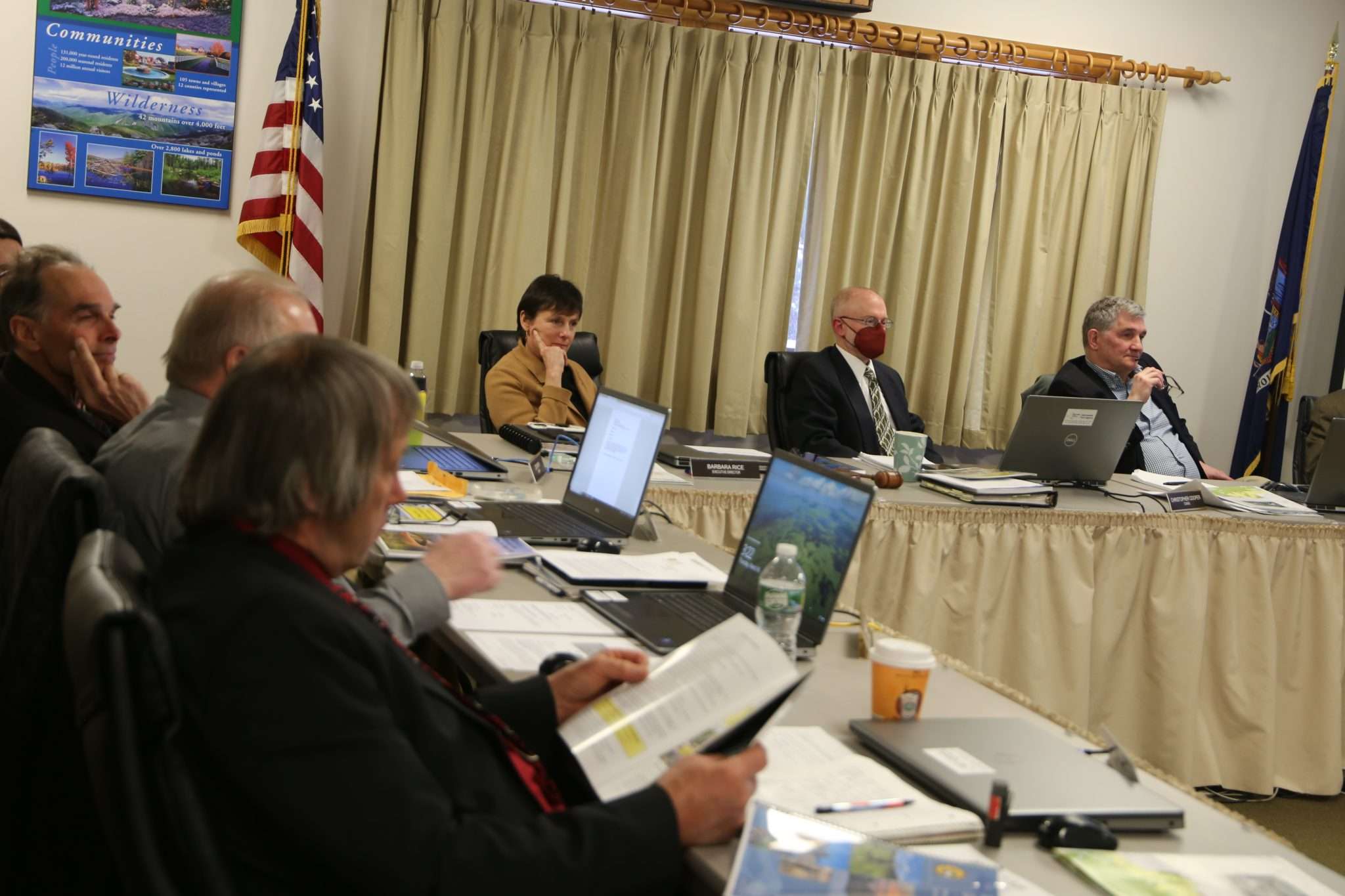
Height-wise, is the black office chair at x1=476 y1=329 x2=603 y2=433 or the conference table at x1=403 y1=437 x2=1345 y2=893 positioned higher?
the black office chair at x1=476 y1=329 x2=603 y2=433

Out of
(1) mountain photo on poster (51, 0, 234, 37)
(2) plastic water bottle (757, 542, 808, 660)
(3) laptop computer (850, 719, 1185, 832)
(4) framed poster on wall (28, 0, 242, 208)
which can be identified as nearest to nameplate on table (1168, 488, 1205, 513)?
(2) plastic water bottle (757, 542, 808, 660)

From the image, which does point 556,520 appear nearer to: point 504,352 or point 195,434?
point 195,434

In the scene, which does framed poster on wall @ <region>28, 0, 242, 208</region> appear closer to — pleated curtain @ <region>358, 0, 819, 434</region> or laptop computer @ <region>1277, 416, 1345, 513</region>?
pleated curtain @ <region>358, 0, 819, 434</region>

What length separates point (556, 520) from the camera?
8.49ft

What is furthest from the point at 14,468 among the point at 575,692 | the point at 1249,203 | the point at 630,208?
the point at 1249,203

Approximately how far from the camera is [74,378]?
267 centimetres

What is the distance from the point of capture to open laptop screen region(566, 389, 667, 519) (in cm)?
247

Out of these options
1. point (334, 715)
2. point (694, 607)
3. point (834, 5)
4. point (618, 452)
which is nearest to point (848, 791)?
point (334, 715)

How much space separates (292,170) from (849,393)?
2162 mm

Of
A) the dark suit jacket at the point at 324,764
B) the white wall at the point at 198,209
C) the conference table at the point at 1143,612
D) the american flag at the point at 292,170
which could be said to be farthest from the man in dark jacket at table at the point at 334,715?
the white wall at the point at 198,209

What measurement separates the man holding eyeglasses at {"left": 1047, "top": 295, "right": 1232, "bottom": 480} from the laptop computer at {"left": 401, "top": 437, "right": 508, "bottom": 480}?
2289mm

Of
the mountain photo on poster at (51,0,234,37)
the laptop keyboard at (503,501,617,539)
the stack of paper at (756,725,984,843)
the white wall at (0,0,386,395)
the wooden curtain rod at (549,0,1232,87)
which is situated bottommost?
the stack of paper at (756,725,984,843)

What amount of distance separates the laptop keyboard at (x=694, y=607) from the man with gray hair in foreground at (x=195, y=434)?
0.34 m

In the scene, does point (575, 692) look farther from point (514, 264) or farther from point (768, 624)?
point (514, 264)
